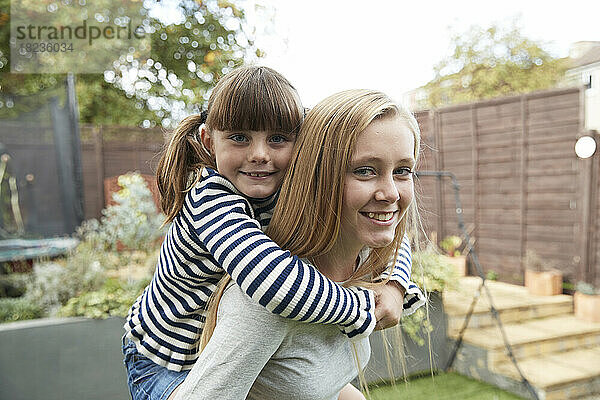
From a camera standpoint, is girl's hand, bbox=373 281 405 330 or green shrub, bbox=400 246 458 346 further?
green shrub, bbox=400 246 458 346

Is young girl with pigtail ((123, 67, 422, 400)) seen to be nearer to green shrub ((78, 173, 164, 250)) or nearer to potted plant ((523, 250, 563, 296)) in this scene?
green shrub ((78, 173, 164, 250))

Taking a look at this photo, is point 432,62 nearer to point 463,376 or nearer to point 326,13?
point 326,13

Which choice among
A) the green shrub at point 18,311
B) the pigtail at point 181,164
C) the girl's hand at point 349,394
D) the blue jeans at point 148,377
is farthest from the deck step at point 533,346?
the pigtail at point 181,164

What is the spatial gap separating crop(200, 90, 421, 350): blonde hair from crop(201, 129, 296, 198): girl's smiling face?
42mm

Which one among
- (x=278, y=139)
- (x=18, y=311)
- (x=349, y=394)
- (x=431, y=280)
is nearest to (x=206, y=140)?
(x=278, y=139)

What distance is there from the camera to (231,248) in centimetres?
77

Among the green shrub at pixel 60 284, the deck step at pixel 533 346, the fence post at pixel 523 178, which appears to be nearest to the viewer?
the green shrub at pixel 60 284

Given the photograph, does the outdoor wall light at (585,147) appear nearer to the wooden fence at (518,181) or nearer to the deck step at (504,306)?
the wooden fence at (518,181)

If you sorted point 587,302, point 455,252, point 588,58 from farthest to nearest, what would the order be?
1. point 588,58
2. point 455,252
3. point 587,302

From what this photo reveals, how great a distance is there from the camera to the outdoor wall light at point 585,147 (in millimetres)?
5027

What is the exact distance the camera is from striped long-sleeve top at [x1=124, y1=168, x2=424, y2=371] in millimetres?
731

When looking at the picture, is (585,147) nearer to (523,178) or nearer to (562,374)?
(523,178)

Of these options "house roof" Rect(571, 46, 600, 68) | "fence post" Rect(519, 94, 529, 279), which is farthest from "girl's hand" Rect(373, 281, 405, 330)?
"house roof" Rect(571, 46, 600, 68)

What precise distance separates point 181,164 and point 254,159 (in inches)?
7.8
